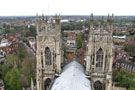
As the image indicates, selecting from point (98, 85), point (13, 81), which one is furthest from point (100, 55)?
point (13, 81)

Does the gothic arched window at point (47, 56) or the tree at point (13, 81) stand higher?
the gothic arched window at point (47, 56)

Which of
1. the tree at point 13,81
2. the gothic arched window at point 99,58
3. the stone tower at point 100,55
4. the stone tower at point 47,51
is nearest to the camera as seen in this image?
the stone tower at point 100,55

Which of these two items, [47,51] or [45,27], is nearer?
[45,27]

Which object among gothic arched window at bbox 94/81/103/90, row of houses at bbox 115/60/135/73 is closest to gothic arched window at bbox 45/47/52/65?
gothic arched window at bbox 94/81/103/90

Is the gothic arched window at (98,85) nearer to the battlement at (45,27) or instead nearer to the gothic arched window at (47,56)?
the gothic arched window at (47,56)

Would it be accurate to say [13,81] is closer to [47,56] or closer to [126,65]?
[47,56]

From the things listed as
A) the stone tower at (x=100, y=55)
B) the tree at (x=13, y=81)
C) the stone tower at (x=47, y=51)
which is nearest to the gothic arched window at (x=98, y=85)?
the stone tower at (x=100, y=55)

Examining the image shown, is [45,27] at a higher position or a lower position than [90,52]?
higher
